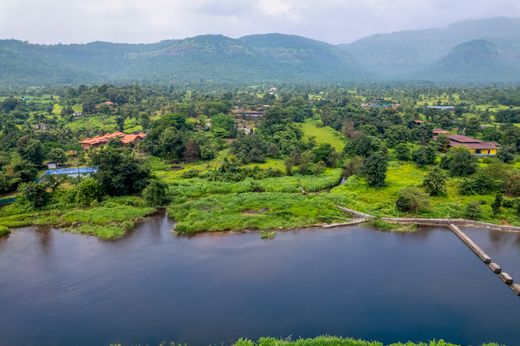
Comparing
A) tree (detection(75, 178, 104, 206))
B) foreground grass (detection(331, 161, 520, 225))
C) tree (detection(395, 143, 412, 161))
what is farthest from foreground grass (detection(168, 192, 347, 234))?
tree (detection(395, 143, 412, 161))

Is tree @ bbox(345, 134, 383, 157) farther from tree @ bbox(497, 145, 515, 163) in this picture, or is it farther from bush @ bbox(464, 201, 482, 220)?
bush @ bbox(464, 201, 482, 220)

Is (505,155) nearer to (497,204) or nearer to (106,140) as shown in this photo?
(497,204)

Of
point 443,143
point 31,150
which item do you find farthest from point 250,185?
point 443,143

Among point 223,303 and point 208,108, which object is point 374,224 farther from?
point 208,108

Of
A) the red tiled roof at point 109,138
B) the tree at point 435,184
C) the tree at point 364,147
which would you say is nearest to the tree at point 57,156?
the red tiled roof at point 109,138

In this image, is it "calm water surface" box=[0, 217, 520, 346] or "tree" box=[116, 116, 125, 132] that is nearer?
"calm water surface" box=[0, 217, 520, 346]

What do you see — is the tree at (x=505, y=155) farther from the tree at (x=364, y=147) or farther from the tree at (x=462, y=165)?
the tree at (x=364, y=147)

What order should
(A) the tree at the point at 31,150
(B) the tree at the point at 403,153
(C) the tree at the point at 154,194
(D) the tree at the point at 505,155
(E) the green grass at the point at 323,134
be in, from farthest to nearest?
(E) the green grass at the point at 323,134 → (B) the tree at the point at 403,153 → (D) the tree at the point at 505,155 → (A) the tree at the point at 31,150 → (C) the tree at the point at 154,194
